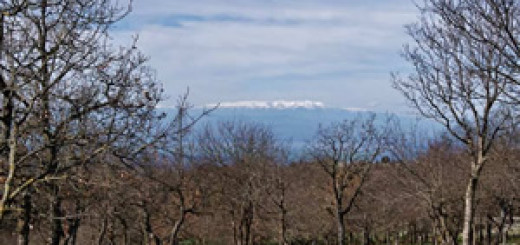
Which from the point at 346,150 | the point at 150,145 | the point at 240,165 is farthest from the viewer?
the point at 240,165

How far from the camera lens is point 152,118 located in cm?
695

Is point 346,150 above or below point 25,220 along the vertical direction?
above

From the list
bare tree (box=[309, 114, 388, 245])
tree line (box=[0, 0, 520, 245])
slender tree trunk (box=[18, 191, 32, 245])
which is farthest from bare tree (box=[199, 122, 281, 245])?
slender tree trunk (box=[18, 191, 32, 245])

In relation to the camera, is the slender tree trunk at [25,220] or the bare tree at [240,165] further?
the bare tree at [240,165]

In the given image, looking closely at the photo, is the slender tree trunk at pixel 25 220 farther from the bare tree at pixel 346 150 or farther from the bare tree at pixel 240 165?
the bare tree at pixel 346 150

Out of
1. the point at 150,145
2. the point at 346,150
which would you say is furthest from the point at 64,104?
the point at 346,150

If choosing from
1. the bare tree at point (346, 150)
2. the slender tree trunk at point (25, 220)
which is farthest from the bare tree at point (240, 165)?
the slender tree trunk at point (25, 220)

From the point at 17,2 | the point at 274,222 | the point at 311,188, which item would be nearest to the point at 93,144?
the point at 17,2

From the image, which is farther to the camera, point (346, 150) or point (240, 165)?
point (240, 165)

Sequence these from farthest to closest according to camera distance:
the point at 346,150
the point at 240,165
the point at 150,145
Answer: the point at 240,165, the point at 346,150, the point at 150,145

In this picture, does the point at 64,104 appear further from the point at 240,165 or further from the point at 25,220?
the point at 240,165

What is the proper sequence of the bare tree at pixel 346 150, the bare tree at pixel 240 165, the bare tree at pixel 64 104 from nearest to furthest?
the bare tree at pixel 64 104 < the bare tree at pixel 346 150 < the bare tree at pixel 240 165

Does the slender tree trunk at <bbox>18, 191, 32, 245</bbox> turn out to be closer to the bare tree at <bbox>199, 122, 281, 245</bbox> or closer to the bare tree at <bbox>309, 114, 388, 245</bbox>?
the bare tree at <bbox>199, 122, 281, 245</bbox>

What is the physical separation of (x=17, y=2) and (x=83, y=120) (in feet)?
5.06
